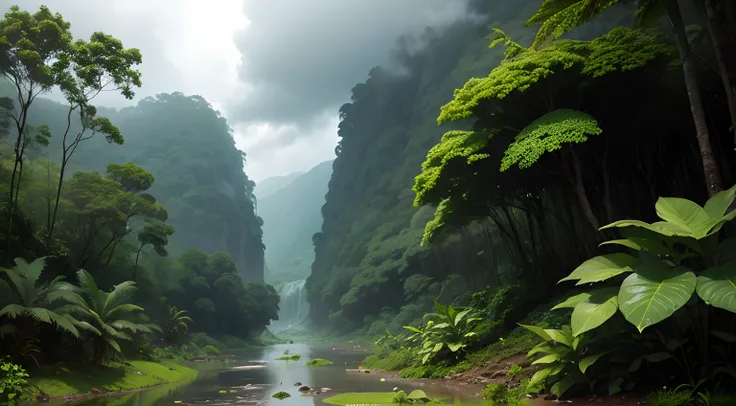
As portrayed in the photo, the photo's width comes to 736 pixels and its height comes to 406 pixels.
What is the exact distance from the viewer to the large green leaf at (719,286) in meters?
4.83

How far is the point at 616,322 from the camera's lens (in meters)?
6.64

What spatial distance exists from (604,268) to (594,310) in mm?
730

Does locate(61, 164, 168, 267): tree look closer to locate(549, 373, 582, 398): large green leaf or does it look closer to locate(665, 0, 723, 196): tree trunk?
locate(549, 373, 582, 398): large green leaf

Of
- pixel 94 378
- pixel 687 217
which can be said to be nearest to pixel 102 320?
pixel 94 378

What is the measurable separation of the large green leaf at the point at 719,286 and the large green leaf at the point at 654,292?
102 mm

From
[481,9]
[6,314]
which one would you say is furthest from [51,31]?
[481,9]

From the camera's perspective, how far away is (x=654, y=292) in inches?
207

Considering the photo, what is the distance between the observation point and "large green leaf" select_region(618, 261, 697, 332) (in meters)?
5.01

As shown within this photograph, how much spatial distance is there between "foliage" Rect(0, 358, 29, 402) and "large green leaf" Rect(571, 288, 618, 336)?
9.87 metres

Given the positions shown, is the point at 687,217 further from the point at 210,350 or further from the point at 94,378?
the point at 210,350

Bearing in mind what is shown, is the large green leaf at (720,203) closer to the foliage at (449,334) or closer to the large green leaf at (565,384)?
the large green leaf at (565,384)

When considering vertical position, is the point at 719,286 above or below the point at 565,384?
above

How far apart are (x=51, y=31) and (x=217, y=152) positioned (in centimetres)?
8847

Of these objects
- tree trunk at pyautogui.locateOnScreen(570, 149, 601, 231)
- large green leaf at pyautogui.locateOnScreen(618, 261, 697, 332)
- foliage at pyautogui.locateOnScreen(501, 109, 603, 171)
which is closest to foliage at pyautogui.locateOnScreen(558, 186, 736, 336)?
large green leaf at pyautogui.locateOnScreen(618, 261, 697, 332)
